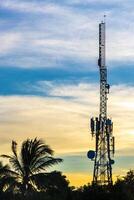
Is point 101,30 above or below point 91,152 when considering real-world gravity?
above

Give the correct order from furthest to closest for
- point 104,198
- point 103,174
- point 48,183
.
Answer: point 103,174, point 48,183, point 104,198

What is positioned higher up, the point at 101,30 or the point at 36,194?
the point at 101,30

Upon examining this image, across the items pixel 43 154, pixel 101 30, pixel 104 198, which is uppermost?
pixel 101 30

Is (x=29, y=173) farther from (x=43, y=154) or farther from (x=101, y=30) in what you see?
(x=101, y=30)

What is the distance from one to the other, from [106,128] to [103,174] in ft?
21.7

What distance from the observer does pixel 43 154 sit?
5731 centimetres

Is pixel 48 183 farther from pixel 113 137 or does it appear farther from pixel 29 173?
pixel 113 137

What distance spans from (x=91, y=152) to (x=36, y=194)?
28.1 m

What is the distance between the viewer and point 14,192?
190 feet

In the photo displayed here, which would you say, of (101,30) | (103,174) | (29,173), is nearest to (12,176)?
(29,173)

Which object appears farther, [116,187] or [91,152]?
[91,152]

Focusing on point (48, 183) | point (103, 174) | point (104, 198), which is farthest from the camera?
point (103, 174)

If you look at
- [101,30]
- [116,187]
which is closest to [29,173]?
[116,187]

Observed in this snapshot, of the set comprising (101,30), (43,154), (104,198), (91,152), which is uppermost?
(101,30)
